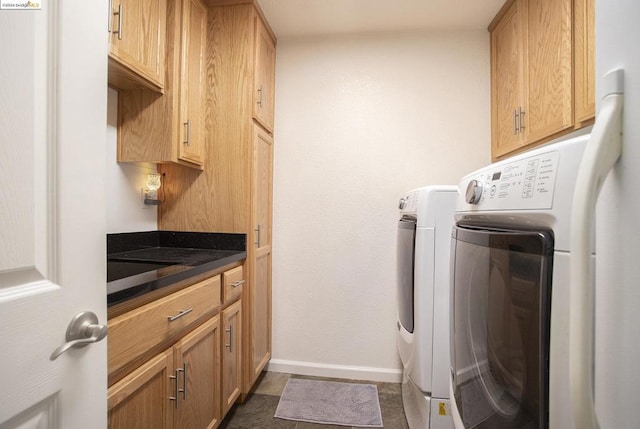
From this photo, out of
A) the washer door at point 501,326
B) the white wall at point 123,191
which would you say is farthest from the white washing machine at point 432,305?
the white wall at point 123,191

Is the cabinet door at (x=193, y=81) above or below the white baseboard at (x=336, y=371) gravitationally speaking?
above

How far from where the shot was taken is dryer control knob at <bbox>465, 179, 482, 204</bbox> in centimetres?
81

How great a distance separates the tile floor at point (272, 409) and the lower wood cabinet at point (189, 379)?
0.52 feet

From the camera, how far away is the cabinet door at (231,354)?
61.9 inches

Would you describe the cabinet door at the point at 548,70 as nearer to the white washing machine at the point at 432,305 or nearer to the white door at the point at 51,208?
the white washing machine at the point at 432,305

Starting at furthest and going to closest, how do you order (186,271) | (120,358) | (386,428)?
(386,428), (186,271), (120,358)

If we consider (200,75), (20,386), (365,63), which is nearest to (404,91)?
(365,63)

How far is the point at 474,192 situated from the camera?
0.81 metres

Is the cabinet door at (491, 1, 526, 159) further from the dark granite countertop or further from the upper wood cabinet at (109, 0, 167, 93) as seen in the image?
the upper wood cabinet at (109, 0, 167, 93)

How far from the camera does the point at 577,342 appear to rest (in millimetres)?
414

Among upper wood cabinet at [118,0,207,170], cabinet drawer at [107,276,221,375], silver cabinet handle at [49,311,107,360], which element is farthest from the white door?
upper wood cabinet at [118,0,207,170]

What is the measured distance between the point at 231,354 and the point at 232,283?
0.39 meters

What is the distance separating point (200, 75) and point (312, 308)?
176 centimetres

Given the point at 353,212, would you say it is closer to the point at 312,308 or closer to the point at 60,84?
the point at 312,308
